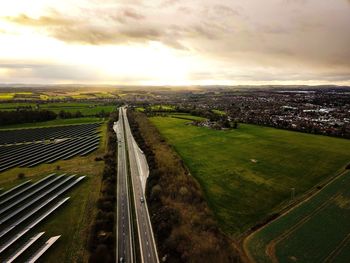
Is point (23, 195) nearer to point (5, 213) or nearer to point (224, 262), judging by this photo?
point (5, 213)

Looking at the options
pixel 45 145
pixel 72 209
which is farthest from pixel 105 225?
pixel 45 145

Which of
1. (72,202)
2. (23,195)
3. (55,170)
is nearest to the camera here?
(72,202)

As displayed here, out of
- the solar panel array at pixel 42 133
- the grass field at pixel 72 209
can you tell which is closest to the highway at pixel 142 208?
the grass field at pixel 72 209

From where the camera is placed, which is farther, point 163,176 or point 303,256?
point 163,176

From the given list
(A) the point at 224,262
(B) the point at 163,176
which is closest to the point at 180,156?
(B) the point at 163,176

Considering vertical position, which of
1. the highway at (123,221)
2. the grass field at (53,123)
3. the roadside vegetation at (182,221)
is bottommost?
the highway at (123,221)

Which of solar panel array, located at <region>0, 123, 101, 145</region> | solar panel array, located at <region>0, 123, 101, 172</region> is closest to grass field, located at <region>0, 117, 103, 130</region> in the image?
solar panel array, located at <region>0, 123, 101, 145</region>

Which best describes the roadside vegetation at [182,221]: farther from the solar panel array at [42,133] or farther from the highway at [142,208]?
the solar panel array at [42,133]
